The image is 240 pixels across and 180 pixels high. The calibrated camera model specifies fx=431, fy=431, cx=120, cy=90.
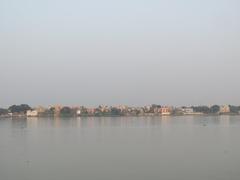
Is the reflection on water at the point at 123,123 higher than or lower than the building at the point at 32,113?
lower

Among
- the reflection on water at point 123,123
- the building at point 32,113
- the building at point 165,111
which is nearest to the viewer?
the reflection on water at point 123,123

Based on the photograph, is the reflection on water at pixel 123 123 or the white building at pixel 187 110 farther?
the white building at pixel 187 110

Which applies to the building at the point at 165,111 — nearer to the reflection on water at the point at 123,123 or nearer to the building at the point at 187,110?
the building at the point at 187,110

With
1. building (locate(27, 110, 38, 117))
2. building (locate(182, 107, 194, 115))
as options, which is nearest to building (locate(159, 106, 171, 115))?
building (locate(182, 107, 194, 115))

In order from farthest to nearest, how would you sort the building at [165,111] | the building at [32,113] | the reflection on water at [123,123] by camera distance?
1. the building at [165,111]
2. the building at [32,113]
3. the reflection on water at [123,123]

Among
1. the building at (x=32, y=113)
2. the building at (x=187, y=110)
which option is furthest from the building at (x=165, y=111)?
the building at (x=32, y=113)

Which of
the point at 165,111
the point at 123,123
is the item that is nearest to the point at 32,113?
the point at 165,111

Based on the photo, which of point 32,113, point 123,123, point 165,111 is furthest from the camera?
point 165,111

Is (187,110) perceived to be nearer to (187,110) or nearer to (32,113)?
(187,110)

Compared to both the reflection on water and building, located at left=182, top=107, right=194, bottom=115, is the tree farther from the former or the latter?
the reflection on water

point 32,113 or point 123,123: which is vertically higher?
point 32,113

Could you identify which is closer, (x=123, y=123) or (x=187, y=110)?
(x=123, y=123)

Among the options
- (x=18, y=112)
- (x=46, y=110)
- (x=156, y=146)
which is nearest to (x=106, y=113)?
(x=46, y=110)

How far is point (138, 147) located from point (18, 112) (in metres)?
107
